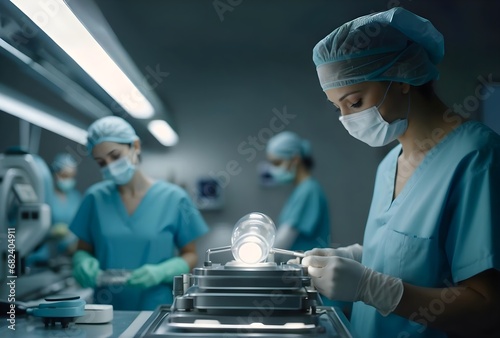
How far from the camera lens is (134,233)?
239cm

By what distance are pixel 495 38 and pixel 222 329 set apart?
3016 millimetres

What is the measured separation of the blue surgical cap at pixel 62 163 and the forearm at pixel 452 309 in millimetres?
4085

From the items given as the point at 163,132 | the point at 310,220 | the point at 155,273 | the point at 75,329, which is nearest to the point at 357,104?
the point at 75,329

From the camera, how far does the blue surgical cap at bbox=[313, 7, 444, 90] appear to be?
1384 mm

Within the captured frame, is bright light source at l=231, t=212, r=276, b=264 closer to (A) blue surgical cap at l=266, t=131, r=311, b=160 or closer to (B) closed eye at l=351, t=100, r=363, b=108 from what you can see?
(B) closed eye at l=351, t=100, r=363, b=108

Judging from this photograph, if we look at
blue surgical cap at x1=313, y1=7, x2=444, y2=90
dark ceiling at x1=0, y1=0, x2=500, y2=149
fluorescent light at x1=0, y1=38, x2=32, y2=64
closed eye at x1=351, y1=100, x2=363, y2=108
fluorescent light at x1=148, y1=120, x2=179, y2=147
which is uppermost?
dark ceiling at x1=0, y1=0, x2=500, y2=149

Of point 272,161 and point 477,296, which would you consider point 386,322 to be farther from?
point 272,161

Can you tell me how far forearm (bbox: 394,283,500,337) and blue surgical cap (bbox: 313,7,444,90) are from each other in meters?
0.57

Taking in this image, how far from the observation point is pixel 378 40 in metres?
1.39

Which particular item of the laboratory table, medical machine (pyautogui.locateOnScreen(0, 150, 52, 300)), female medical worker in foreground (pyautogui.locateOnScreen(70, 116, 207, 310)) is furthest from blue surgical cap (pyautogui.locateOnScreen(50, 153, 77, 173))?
the laboratory table

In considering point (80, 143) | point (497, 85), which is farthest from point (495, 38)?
point (80, 143)

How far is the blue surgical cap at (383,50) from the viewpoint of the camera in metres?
1.38

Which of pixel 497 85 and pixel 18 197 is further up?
pixel 497 85

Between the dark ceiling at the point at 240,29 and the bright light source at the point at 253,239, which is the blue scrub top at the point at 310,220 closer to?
the dark ceiling at the point at 240,29
